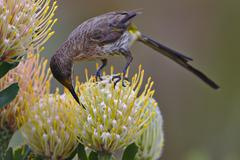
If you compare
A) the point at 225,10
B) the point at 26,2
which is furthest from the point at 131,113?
the point at 225,10

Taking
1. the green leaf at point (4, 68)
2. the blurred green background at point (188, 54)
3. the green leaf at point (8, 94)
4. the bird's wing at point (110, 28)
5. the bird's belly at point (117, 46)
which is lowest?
the blurred green background at point (188, 54)

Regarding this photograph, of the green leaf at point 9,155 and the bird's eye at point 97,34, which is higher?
the bird's eye at point 97,34

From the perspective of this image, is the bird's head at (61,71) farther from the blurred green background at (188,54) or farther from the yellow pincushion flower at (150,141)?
the blurred green background at (188,54)

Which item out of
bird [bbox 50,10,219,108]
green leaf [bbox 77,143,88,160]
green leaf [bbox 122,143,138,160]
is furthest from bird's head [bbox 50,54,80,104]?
green leaf [bbox 122,143,138,160]

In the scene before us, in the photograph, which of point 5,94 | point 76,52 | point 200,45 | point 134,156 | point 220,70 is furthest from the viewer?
point 200,45

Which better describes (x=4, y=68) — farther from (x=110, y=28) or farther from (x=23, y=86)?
(x=110, y=28)

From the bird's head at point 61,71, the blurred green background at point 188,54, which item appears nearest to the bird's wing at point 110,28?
the bird's head at point 61,71

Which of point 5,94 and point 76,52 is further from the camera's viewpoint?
Result: point 76,52

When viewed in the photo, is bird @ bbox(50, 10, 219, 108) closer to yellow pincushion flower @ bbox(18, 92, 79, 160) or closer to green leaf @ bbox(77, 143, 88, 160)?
yellow pincushion flower @ bbox(18, 92, 79, 160)

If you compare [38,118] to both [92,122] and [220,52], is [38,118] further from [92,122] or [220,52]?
[220,52]
